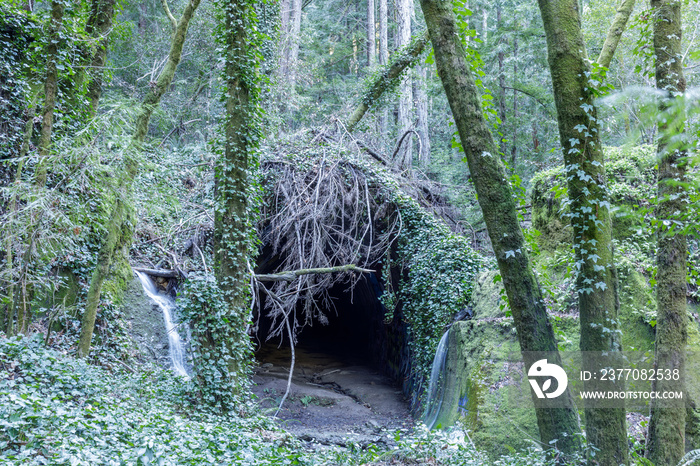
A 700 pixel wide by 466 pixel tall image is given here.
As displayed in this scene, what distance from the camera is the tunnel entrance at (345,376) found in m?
9.50

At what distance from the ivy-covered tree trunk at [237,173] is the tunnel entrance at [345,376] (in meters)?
1.66

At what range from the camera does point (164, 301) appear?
1002cm

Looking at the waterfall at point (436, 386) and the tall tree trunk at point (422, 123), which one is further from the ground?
the tall tree trunk at point (422, 123)

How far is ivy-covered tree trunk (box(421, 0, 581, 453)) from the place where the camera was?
4.32 metres

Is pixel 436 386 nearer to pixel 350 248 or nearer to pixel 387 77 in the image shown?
pixel 350 248

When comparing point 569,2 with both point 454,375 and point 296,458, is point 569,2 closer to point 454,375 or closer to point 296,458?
point 296,458

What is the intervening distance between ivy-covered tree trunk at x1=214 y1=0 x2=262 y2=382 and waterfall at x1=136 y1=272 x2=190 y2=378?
2456mm

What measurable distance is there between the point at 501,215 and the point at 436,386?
18.4 feet

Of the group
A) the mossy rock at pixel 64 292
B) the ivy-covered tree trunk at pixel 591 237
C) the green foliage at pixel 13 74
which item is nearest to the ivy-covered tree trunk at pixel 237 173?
the mossy rock at pixel 64 292

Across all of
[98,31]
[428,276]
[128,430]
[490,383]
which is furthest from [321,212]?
[128,430]

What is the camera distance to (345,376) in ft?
44.9

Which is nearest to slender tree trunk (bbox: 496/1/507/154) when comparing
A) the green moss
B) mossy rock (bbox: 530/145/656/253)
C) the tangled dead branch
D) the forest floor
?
mossy rock (bbox: 530/145/656/253)

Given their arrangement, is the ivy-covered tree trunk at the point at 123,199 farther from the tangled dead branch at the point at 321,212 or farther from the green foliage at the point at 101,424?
the tangled dead branch at the point at 321,212

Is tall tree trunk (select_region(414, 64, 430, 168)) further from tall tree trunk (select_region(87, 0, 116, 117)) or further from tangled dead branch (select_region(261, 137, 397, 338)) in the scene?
tall tree trunk (select_region(87, 0, 116, 117))
